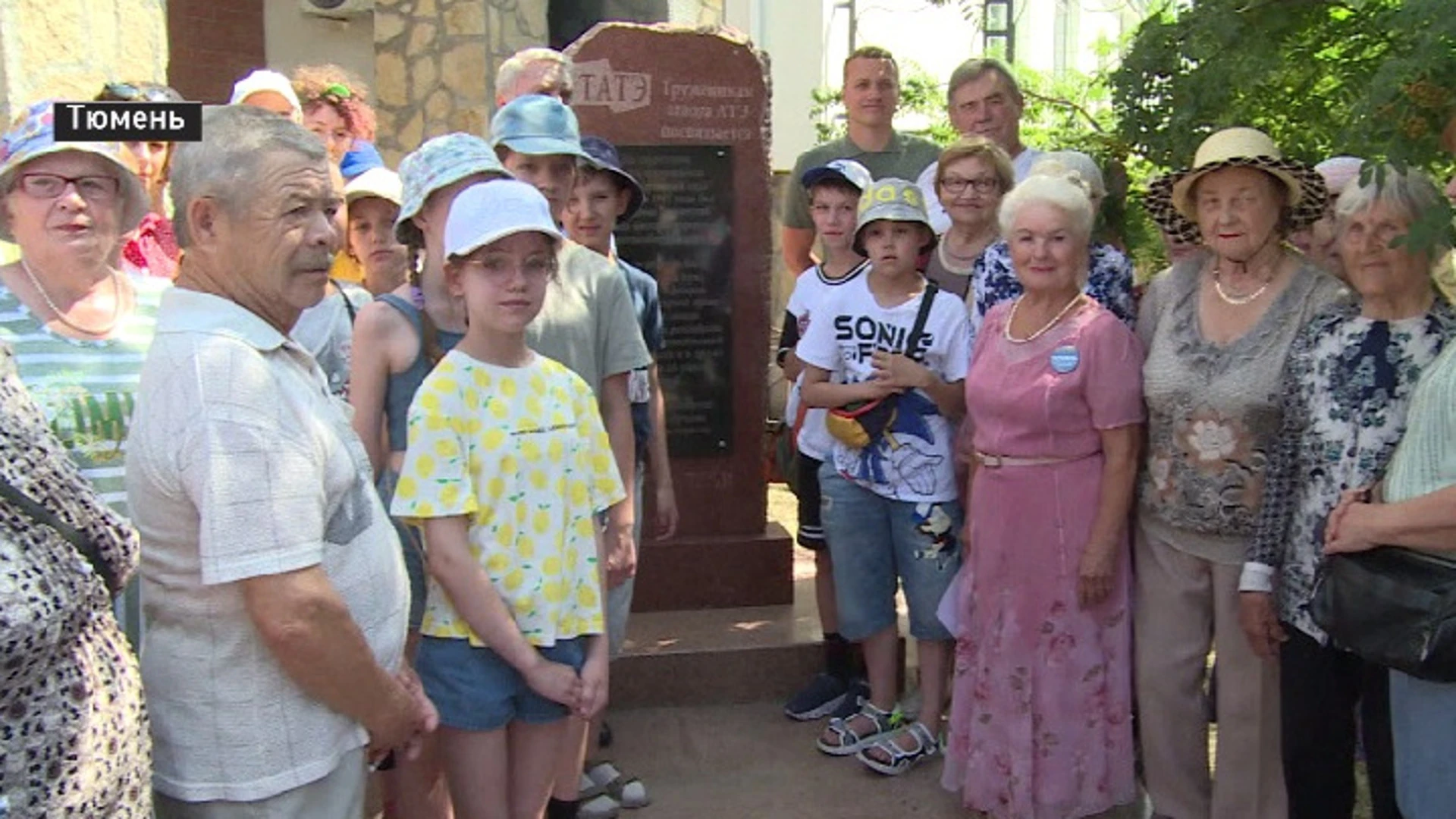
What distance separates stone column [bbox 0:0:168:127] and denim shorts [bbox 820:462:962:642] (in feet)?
7.79

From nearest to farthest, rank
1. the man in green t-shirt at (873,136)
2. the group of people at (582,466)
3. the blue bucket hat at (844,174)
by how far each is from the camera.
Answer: the group of people at (582,466), the blue bucket hat at (844,174), the man in green t-shirt at (873,136)

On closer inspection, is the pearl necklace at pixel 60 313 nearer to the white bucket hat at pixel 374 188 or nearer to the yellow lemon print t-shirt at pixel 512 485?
the yellow lemon print t-shirt at pixel 512 485

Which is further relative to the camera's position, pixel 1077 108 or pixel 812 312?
pixel 1077 108

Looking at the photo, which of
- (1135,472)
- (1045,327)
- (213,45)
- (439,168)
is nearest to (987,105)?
(1045,327)

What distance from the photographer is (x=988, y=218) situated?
14.8 ft

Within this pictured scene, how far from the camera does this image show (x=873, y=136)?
5.71 m

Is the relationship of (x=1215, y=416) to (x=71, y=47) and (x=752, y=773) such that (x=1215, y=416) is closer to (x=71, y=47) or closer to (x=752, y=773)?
(x=752, y=773)

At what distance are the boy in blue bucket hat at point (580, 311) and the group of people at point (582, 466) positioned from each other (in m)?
0.01

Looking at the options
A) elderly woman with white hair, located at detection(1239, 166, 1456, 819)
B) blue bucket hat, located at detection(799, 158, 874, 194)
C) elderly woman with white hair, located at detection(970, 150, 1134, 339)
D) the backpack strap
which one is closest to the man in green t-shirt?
blue bucket hat, located at detection(799, 158, 874, 194)

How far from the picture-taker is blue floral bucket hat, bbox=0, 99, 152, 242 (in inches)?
106

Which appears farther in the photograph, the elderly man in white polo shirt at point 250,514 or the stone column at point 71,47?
the stone column at point 71,47

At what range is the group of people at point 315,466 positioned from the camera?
6.43ft

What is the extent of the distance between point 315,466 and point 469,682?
2.97 ft

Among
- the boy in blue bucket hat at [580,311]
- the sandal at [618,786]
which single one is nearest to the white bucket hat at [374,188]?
the boy in blue bucket hat at [580,311]
